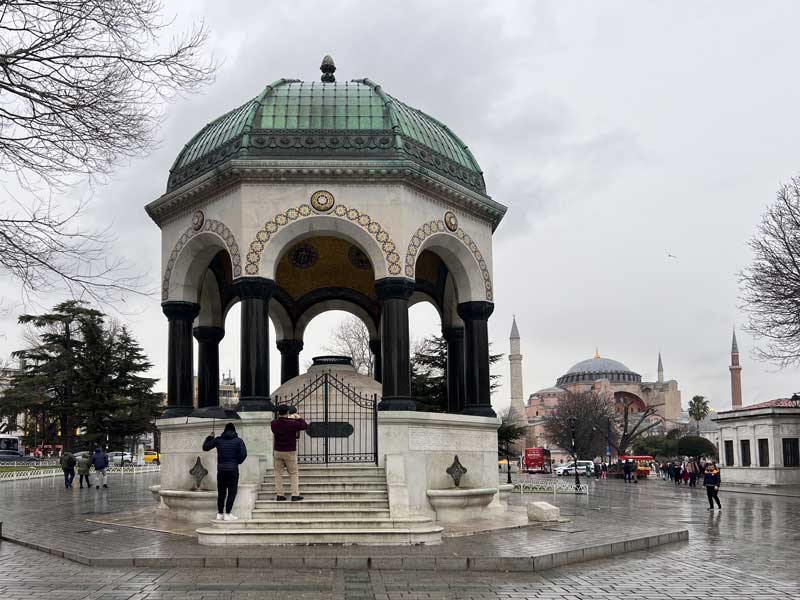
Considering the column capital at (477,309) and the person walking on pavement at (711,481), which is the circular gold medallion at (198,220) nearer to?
the column capital at (477,309)

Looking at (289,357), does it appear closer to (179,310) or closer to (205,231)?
(179,310)

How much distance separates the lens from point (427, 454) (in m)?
15.5

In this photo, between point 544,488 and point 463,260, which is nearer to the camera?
point 463,260

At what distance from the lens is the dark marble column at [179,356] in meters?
17.9

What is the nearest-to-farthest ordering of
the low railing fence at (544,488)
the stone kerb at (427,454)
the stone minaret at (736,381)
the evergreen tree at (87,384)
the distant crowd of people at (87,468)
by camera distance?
the stone kerb at (427,454) < the distant crowd of people at (87,468) < the low railing fence at (544,488) < the evergreen tree at (87,384) < the stone minaret at (736,381)

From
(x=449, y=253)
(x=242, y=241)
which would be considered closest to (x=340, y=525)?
(x=242, y=241)

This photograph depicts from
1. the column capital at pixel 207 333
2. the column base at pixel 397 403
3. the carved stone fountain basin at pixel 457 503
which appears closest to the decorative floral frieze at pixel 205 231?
the column capital at pixel 207 333

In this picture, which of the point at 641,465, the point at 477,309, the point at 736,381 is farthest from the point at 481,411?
the point at 736,381

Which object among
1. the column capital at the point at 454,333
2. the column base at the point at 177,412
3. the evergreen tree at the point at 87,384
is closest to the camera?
the column base at the point at 177,412

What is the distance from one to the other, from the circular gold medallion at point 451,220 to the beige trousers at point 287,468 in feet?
20.5

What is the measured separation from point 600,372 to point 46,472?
374ft

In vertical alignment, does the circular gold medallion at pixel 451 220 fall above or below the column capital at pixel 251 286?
above

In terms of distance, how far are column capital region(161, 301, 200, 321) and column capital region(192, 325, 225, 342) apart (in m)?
1.87

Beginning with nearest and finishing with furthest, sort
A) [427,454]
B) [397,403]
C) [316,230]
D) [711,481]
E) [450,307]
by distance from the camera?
[427,454] < [397,403] < [316,230] < [450,307] < [711,481]
